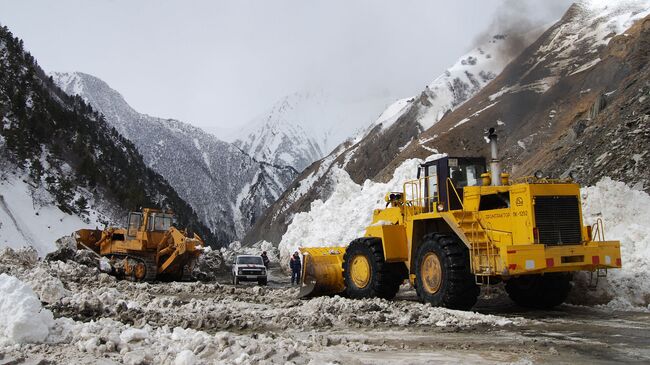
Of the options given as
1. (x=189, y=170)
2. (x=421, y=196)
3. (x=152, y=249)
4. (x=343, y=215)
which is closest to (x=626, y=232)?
(x=421, y=196)

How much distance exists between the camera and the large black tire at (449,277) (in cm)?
1071

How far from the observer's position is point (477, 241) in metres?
10.8

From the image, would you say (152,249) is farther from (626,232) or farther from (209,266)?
(626,232)

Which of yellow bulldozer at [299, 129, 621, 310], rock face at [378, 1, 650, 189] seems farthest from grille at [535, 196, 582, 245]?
rock face at [378, 1, 650, 189]

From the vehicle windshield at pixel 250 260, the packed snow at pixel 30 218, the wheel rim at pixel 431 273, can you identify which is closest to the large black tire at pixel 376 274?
the wheel rim at pixel 431 273

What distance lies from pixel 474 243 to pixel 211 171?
18701cm

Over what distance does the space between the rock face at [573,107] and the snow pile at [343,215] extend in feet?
24.0

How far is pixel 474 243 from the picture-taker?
425 inches

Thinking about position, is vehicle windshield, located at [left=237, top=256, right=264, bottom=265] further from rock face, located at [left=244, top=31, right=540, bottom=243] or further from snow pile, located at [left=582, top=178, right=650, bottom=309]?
rock face, located at [left=244, top=31, right=540, bottom=243]

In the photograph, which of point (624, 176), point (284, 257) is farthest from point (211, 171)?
point (624, 176)

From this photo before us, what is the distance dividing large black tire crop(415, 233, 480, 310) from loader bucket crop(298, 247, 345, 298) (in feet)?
11.7

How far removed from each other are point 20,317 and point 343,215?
78.6 ft

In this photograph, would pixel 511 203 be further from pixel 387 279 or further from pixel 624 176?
pixel 624 176

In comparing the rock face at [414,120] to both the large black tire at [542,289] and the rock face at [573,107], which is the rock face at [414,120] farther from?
the large black tire at [542,289]
